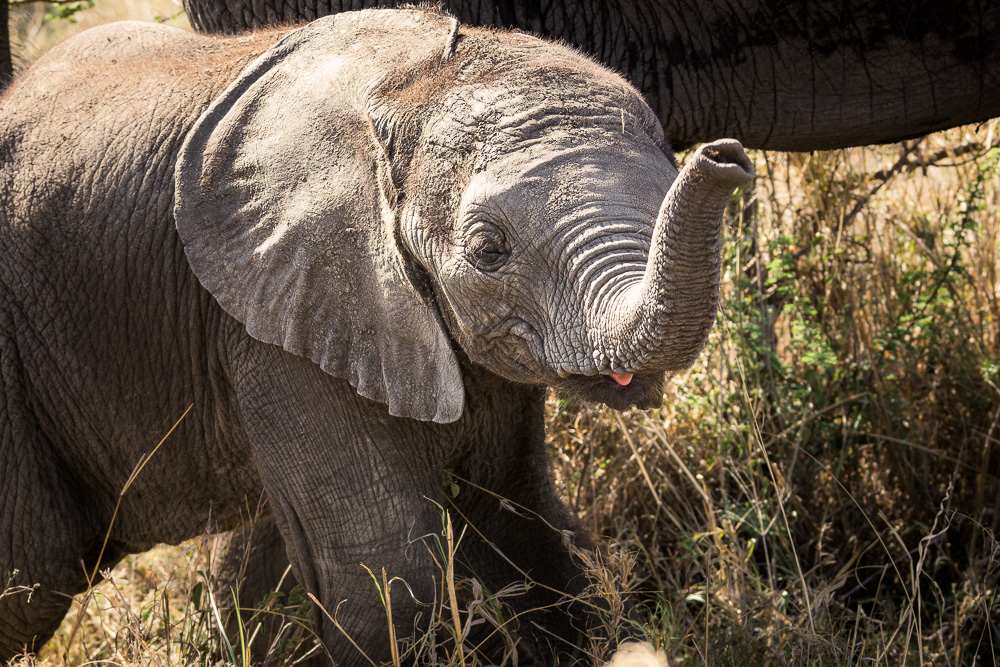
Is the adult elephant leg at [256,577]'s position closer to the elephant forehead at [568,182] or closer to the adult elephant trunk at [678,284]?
the elephant forehead at [568,182]

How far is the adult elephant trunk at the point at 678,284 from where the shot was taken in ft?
6.74

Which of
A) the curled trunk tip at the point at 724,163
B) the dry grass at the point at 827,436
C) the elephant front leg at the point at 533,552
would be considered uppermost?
the curled trunk tip at the point at 724,163

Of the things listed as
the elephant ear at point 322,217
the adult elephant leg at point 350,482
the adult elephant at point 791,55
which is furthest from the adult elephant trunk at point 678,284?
the adult elephant at point 791,55

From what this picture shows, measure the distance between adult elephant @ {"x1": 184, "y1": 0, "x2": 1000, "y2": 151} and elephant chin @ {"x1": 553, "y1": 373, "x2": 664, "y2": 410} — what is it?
5.31 feet

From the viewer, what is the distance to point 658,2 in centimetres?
390

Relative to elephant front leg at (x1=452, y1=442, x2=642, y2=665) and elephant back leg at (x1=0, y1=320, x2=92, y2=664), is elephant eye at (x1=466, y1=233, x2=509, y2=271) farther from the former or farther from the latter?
elephant back leg at (x1=0, y1=320, x2=92, y2=664)

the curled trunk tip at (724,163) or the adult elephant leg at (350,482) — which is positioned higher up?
the curled trunk tip at (724,163)

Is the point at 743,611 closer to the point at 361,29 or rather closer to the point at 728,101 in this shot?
the point at 728,101

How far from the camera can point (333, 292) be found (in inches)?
109

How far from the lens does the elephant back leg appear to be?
3.15 m

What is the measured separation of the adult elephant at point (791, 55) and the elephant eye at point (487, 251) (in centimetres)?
155

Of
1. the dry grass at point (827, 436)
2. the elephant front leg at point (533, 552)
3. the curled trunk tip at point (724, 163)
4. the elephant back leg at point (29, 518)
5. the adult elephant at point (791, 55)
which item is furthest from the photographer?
the dry grass at point (827, 436)

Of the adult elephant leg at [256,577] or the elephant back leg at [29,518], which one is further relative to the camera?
the adult elephant leg at [256,577]

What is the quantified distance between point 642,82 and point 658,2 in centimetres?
26
